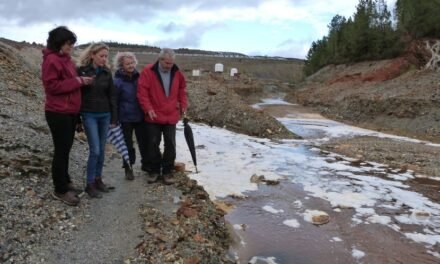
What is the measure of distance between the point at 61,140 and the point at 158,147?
2.00 m

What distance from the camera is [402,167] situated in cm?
1228

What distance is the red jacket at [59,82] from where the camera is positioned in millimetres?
5355

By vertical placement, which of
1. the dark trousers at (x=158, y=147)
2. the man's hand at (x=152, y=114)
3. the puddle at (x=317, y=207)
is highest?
the man's hand at (x=152, y=114)

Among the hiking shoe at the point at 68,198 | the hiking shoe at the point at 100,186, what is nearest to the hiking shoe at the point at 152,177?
the hiking shoe at the point at 100,186

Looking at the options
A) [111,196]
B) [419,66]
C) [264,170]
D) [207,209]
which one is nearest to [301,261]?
[207,209]

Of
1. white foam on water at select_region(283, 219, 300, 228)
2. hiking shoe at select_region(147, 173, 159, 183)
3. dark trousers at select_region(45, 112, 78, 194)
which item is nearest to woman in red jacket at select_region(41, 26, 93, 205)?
dark trousers at select_region(45, 112, 78, 194)

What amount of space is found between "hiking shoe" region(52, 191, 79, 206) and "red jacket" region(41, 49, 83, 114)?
1061 millimetres

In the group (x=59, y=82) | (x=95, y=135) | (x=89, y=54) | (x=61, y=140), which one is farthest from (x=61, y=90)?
(x=95, y=135)

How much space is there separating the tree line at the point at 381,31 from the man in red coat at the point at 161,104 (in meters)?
27.4

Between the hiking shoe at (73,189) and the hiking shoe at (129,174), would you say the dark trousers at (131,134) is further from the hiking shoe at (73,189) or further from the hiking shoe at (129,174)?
the hiking shoe at (73,189)

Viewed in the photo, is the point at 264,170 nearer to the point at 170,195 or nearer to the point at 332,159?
the point at 332,159

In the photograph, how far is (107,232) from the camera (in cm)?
543

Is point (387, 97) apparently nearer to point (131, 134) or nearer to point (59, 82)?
point (131, 134)

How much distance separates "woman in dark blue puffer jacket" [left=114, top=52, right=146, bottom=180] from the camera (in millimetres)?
6941
